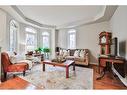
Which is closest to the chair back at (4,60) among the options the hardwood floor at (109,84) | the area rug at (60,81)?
the area rug at (60,81)

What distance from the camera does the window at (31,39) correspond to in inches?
277

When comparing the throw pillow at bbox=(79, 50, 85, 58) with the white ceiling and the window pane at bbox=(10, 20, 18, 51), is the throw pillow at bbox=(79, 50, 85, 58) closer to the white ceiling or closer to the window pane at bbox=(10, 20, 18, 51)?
the white ceiling

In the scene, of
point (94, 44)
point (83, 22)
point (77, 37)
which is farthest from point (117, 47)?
point (77, 37)

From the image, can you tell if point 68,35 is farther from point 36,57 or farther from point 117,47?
point 117,47

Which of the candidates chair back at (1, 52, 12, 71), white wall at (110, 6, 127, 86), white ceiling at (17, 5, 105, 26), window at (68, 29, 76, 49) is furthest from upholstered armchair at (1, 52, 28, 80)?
window at (68, 29, 76, 49)

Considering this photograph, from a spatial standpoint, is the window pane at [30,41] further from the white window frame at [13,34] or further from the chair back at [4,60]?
the chair back at [4,60]

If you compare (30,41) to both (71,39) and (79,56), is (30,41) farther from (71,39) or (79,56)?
(79,56)

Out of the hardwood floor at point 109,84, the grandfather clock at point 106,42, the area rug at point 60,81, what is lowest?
the hardwood floor at point 109,84

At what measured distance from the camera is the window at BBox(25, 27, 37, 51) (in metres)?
7.04

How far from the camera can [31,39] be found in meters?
7.42

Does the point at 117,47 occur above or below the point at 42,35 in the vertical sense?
below

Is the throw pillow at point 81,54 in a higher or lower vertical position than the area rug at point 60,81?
higher

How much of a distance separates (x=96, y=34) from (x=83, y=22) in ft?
3.24
